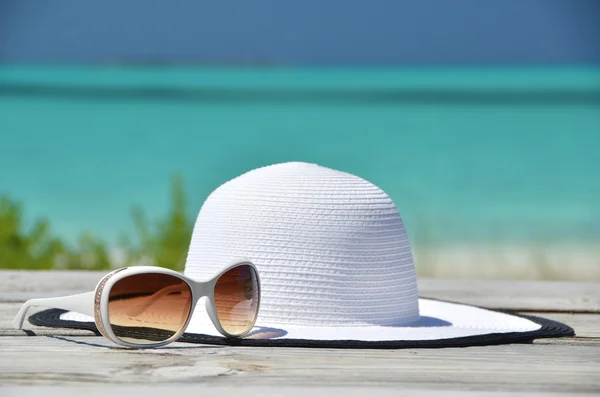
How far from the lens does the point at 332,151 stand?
675 inches

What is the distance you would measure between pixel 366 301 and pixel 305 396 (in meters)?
0.79

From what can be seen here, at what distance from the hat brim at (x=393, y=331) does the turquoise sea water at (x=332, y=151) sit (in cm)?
529

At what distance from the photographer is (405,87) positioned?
1475 inches

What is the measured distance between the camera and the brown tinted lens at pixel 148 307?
2383mm

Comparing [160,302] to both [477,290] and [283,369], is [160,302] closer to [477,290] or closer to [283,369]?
[283,369]

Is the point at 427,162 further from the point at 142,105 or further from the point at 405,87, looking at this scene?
the point at 405,87

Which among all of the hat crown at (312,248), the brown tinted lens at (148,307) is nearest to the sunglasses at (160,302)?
the brown tinted lens at (148,307)

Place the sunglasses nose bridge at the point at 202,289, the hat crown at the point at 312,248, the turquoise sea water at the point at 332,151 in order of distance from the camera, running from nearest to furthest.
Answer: the sunglasses nose bridge at the point at 202,289 < the hat crown at the point at 312,248 < the turquoise sea water at the point at 332,151

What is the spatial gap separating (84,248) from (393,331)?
167 inches

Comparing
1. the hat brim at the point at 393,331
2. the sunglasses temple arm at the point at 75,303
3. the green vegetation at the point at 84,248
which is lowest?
the hat brim at the point at 393,331

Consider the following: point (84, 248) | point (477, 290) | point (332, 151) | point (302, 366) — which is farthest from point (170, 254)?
point (332, 151)

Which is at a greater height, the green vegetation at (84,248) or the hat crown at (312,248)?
A: the green vegetation at (84,248)

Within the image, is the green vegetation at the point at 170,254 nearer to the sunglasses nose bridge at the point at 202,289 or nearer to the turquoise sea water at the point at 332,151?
the turquoise sea water at the point at 332,151

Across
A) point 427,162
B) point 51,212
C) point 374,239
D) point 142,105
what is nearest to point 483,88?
point 142,105
